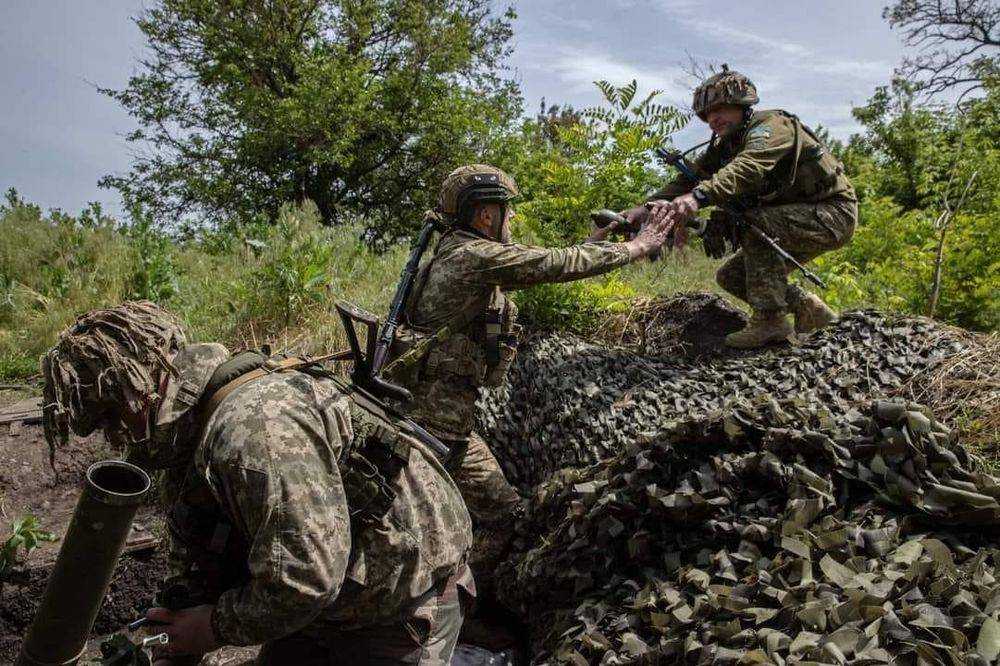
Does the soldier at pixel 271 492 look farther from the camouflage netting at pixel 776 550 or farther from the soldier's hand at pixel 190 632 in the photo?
the camouflage netting at pixel 776 550

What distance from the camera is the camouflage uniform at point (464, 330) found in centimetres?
409

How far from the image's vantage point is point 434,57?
15.7 metres

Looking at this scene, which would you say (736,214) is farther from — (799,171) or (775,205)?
(799,171)

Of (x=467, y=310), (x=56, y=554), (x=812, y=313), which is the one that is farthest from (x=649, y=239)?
(x=56, y=554)

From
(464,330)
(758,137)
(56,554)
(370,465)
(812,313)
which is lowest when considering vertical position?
(56,554)

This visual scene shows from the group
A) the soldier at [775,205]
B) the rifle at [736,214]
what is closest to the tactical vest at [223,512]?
the soldier at [775,205]

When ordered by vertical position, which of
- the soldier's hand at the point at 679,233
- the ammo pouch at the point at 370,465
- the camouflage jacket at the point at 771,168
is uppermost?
the camouflage jacket at the point at 771,168

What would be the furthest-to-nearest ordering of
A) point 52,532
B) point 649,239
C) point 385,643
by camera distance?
point 52,532 → point 649,239 → point 385,643

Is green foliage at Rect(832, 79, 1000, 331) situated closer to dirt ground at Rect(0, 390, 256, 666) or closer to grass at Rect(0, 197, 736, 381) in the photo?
grass at Rect(0, 197, 736, 381)

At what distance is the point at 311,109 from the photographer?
47.5 ft

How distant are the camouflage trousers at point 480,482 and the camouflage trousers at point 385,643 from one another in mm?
1507

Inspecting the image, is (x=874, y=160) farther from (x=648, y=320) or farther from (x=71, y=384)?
(x=71, y=384)

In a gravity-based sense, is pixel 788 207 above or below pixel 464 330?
above

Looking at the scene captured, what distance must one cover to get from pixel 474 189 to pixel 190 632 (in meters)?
2.57
